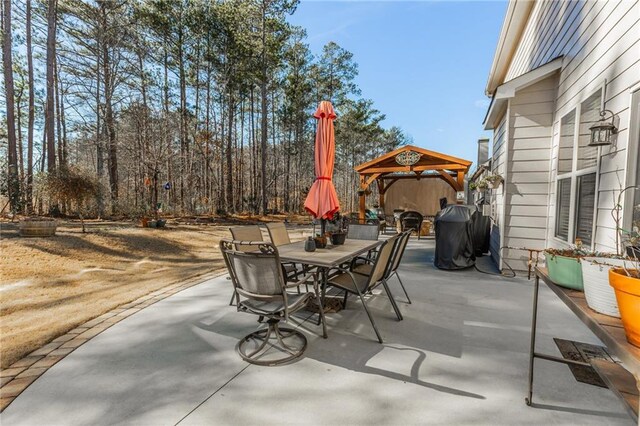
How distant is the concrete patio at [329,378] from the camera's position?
159 cm

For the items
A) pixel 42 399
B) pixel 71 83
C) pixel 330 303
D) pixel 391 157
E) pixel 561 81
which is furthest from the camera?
pixel 71 83

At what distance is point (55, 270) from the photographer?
182 inches

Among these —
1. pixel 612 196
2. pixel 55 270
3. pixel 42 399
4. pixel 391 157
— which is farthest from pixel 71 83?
pixel 612 196

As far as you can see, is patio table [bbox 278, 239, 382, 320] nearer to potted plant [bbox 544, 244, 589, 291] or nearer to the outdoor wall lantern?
potted plant [bbox 544, 244, 589, 291]

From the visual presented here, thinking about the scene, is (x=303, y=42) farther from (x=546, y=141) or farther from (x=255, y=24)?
(x=546, y=141)

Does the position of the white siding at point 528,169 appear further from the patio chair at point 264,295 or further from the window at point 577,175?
the patio chair at point 264,295

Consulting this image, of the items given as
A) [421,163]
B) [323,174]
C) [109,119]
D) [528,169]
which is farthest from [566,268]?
[109,119]

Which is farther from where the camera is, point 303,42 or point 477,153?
point 303,42

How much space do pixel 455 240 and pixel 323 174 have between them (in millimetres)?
2632

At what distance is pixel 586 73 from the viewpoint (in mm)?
3094

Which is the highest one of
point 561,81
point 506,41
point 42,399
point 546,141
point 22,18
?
point 22,18

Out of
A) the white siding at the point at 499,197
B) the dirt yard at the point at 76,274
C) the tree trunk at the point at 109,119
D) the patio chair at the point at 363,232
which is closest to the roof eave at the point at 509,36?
the white siding at the point at 499,197

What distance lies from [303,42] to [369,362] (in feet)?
65.5

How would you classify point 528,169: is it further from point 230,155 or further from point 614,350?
point 230,155
